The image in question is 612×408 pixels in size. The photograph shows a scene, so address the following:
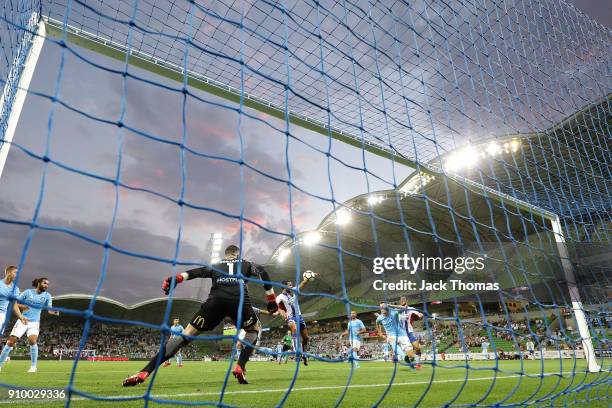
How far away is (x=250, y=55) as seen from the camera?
552cm

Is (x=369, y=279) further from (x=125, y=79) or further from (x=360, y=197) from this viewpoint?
(x=125, y=79)

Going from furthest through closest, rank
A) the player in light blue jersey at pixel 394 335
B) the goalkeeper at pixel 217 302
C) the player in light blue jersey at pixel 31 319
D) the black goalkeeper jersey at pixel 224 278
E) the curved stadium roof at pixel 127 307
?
the curved stadium roof at pixel 127 307
the player in light blue jersey at pixel 394 335
the player in light blue jersey at pixel 31 319
the black goalkeeper jersey at pixel 224 278
the goalkeeper at pixel 217 302

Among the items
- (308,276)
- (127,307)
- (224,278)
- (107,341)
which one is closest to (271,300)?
(308,276)

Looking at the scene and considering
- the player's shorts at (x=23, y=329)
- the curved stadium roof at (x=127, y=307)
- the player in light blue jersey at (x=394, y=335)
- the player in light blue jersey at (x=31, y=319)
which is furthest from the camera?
the curved stadium roof at (x=127, y=307)

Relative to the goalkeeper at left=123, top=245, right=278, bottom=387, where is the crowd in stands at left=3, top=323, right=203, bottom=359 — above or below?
above

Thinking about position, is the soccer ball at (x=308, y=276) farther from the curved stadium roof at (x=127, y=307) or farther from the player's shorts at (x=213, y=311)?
the curved stadium roof at (x=127, y=307)

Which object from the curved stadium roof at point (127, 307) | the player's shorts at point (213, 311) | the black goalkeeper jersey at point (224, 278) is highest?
the curved stadium roof at point (127, 307)

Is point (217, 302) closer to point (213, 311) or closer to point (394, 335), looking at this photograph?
point (213, 311)

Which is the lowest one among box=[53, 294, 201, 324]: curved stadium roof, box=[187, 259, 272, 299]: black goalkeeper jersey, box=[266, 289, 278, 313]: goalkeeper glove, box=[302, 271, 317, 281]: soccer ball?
box=[266, 289, 278, 313]: goalkeeper glove

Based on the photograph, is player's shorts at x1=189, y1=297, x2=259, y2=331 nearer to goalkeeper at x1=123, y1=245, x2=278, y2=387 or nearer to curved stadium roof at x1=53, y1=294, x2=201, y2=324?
goalkeeper at x1=123, y1=245, x2=278, y2=387

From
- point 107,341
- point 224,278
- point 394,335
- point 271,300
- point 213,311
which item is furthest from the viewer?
point 107,341

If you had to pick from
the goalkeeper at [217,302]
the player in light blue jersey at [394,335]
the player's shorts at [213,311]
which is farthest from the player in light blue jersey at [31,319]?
the player in light blue jersey at [394,335]

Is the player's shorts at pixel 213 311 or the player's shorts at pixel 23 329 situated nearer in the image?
the player's shorts at pixel 213 311

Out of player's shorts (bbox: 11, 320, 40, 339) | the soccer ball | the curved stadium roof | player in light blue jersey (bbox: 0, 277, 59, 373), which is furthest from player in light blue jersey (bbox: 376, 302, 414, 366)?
the curved stadium roof
